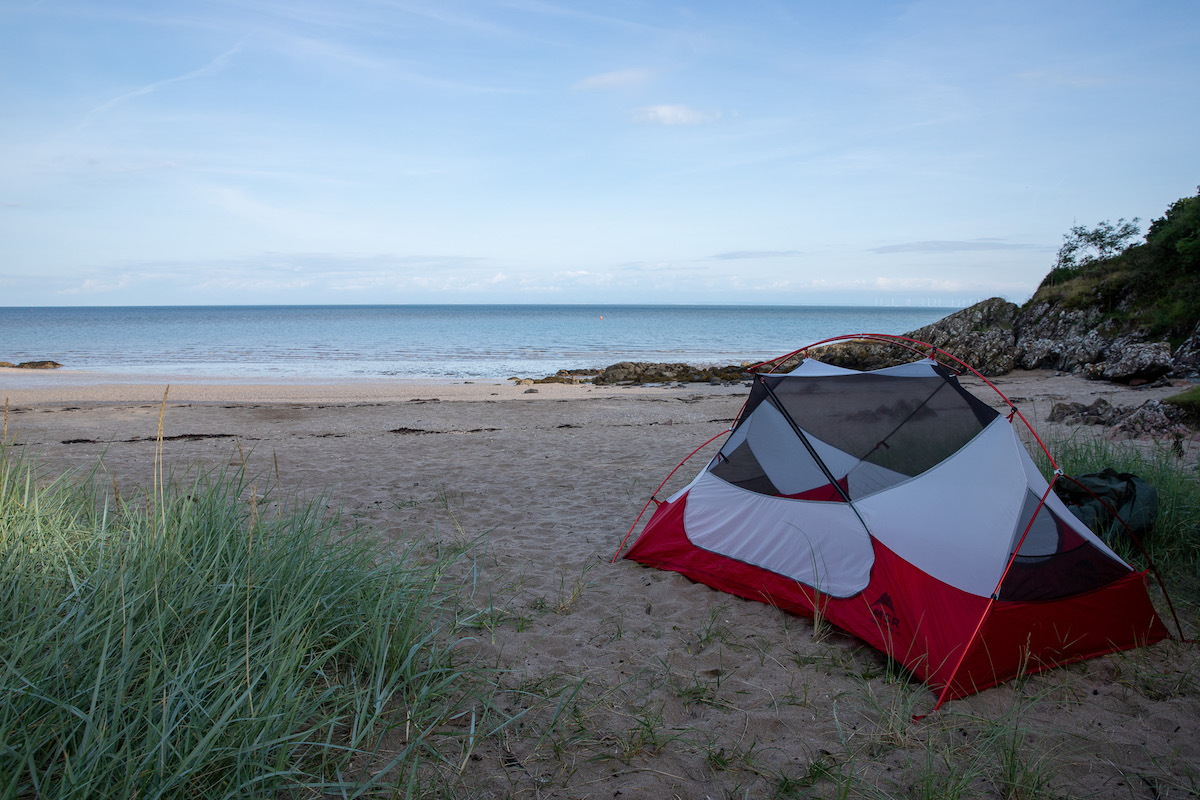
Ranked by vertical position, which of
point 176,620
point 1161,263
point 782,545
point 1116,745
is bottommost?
point 1116,745

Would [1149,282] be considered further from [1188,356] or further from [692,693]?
[692,693]

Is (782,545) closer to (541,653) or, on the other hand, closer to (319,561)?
(541,653)

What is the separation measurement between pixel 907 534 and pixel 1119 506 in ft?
6.22

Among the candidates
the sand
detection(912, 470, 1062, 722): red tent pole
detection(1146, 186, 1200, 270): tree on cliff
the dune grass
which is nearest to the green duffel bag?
the sand

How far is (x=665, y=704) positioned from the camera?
2.99m

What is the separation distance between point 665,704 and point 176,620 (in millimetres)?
2061

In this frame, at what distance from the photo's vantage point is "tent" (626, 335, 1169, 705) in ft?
10.8

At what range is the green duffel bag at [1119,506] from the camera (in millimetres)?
4305

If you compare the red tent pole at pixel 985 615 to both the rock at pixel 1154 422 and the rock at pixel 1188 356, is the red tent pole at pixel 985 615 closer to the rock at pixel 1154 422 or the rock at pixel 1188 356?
the rock at pixel 1154 422

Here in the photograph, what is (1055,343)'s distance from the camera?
17.8m

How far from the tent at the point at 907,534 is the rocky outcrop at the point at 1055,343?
41.9ft

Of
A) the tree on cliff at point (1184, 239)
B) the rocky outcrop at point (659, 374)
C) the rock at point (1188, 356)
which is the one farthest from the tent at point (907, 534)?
the tree on cliff at point (1184, 239)

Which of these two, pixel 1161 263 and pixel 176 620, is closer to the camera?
pixel 176 620

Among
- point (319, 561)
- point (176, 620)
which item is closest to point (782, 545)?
point (319, 561)
